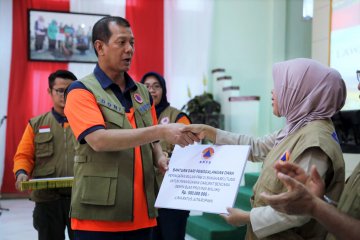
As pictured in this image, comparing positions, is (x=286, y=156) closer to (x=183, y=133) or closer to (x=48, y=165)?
(x=183, y=133)

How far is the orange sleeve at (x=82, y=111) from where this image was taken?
1.51 m

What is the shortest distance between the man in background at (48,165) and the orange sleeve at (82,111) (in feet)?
3.63

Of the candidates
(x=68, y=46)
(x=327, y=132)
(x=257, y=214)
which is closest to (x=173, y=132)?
(x=257, y=214)

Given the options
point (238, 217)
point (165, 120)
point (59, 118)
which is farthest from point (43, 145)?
point (238, 217)

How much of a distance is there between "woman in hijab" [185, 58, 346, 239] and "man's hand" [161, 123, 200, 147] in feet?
1.19

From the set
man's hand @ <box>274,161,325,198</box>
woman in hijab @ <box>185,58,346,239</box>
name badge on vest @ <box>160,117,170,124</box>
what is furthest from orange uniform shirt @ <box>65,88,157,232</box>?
name badge on vest @ <box>160,117,170,124</box>

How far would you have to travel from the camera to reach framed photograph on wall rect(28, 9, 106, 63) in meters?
6.21

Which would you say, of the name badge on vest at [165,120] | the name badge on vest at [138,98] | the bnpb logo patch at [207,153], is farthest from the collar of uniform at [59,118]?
the bnpb logo patch at [207,153]

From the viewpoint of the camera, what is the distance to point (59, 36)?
6367 millimetres

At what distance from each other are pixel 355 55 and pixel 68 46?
4.33 m

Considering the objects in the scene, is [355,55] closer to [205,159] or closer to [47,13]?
[205,159]

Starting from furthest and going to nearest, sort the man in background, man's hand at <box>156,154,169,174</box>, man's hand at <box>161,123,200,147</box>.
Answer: the man in background
man's hand at <box>156,154,169,174</box>
man's hand at <box>161,123,200,147</box>

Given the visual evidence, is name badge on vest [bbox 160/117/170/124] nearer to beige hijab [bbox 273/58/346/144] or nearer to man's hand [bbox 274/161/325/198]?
beige hijab [bbox 273/58/346/144]

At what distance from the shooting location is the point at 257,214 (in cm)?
137
